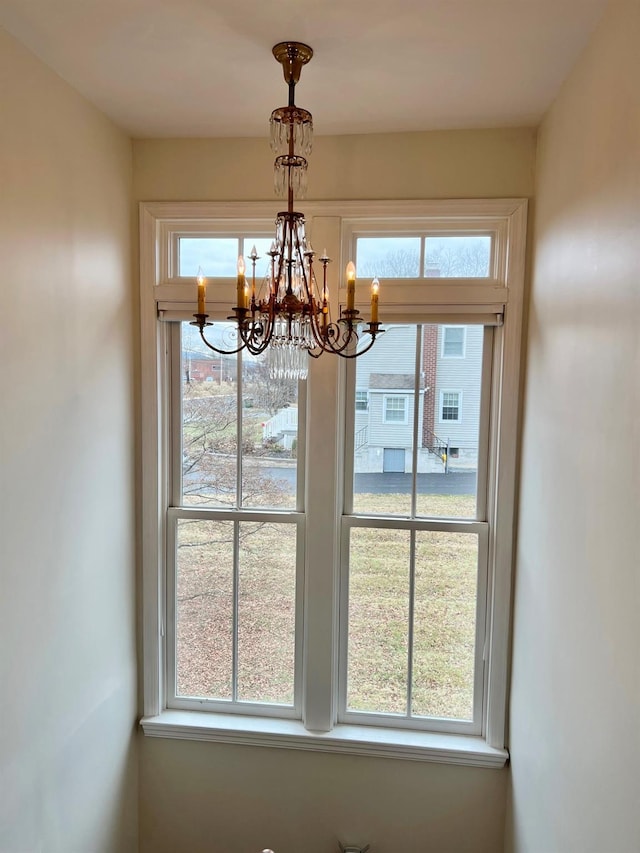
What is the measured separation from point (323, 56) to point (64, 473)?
142 cm

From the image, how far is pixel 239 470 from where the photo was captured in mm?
2189

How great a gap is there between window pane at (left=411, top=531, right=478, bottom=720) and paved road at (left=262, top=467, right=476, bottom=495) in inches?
6.8

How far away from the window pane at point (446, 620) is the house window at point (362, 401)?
21.2 inches

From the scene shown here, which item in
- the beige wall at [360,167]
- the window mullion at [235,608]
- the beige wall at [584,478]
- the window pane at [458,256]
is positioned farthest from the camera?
the window mullion at [235,608]

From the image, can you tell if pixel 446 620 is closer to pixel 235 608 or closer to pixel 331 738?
pixel 331 738

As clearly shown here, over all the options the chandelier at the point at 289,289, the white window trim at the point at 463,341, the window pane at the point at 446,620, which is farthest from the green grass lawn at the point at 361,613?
the chandelier at the point at 289,289

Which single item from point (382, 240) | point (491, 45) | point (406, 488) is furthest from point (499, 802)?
point (491, 45)

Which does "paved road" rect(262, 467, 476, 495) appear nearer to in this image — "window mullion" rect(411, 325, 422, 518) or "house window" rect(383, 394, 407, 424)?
"window mullion" rect(411, 325, 422, 518)

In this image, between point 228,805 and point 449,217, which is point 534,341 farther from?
point 228,805

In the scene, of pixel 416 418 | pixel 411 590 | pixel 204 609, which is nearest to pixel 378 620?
pixel 411 590

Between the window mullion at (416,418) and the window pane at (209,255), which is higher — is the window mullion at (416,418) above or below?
below

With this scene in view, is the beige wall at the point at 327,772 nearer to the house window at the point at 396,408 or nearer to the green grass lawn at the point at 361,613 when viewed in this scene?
the green grass lawn at the point at 361,613

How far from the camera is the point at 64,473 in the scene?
164cm

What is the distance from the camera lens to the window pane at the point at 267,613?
2178mm
